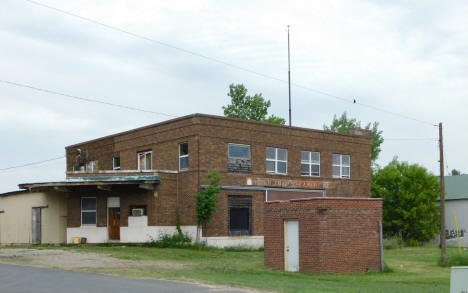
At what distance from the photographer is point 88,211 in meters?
39.3

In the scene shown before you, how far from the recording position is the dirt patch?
25284mm

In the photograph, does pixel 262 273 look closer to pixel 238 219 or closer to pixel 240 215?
pixel 238 219

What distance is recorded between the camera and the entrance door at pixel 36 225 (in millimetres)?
40812

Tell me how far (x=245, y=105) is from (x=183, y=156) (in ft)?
86.1

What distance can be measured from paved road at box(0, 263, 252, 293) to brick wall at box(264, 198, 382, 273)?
25.1 feet

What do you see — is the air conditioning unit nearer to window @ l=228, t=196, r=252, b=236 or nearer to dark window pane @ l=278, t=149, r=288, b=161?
window @ l=228, t=196, r=252, b=236

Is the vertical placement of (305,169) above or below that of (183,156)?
Answer: below

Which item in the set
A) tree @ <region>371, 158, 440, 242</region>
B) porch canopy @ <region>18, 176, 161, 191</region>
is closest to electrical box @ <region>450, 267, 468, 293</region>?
porch canopy @ <region>18, 176, 161, 191</region>

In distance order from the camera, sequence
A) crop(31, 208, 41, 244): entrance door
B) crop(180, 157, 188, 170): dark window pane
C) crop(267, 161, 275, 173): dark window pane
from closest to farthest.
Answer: crop(180, 157, 188, 170): dark window pane
crop(267, 161, 275, 173): dark window pane
crop(31, 208, 41, 244): entrance door

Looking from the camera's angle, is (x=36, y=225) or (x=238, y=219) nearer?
(x=238, y=219)

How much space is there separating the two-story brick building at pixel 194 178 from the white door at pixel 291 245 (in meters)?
10.8

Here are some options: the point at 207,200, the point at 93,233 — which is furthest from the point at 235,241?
the point at 93,233

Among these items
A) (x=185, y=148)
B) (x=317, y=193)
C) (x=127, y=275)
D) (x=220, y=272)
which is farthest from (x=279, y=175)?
(x=127, y=275)

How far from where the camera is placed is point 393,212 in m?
49.8
